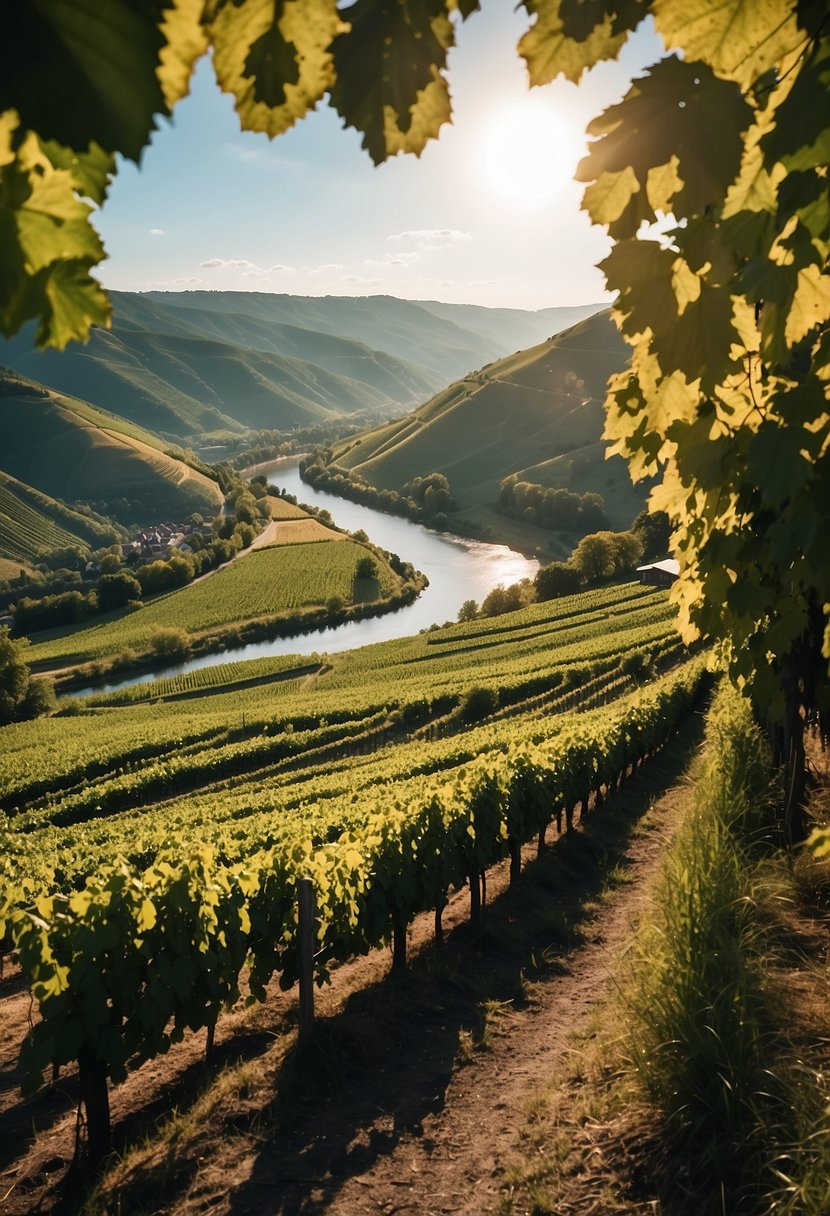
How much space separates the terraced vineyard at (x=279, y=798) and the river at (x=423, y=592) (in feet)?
36.6

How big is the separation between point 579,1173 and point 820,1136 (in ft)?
5.36

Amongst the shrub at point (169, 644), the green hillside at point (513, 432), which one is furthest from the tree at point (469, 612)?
the green hillside at point (513, 432)

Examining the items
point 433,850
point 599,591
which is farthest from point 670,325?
point 599,591

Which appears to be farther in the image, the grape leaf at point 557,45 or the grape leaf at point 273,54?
the grape leaf at point 557,45

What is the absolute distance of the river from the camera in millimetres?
79562

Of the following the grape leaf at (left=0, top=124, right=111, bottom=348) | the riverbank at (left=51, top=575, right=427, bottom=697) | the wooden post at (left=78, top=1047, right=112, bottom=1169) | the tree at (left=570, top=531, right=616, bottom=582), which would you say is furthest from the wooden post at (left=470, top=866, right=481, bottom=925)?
the tree at (left=570, top=531, right=616, bottom=582)

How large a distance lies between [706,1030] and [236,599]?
89765 mm

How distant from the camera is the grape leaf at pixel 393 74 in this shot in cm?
129

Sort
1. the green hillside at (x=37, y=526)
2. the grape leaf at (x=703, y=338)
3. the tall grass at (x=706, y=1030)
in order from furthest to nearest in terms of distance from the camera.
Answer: the green hillside at (x=37, y=526) < the tall grass at (x=706, y=1030) < the grape leaf at (x=703, y=338)

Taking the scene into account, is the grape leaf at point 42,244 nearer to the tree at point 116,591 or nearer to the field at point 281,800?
the field at point 281,800

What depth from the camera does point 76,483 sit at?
179125mm

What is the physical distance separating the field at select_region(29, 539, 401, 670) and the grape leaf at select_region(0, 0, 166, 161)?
82020mm

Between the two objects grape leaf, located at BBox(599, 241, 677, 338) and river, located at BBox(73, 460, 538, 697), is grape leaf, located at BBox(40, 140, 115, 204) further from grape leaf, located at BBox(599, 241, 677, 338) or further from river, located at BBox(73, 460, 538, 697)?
river, located at BBox(73, 460, 538, 697)

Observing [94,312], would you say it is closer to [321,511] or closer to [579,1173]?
[579,1173]
